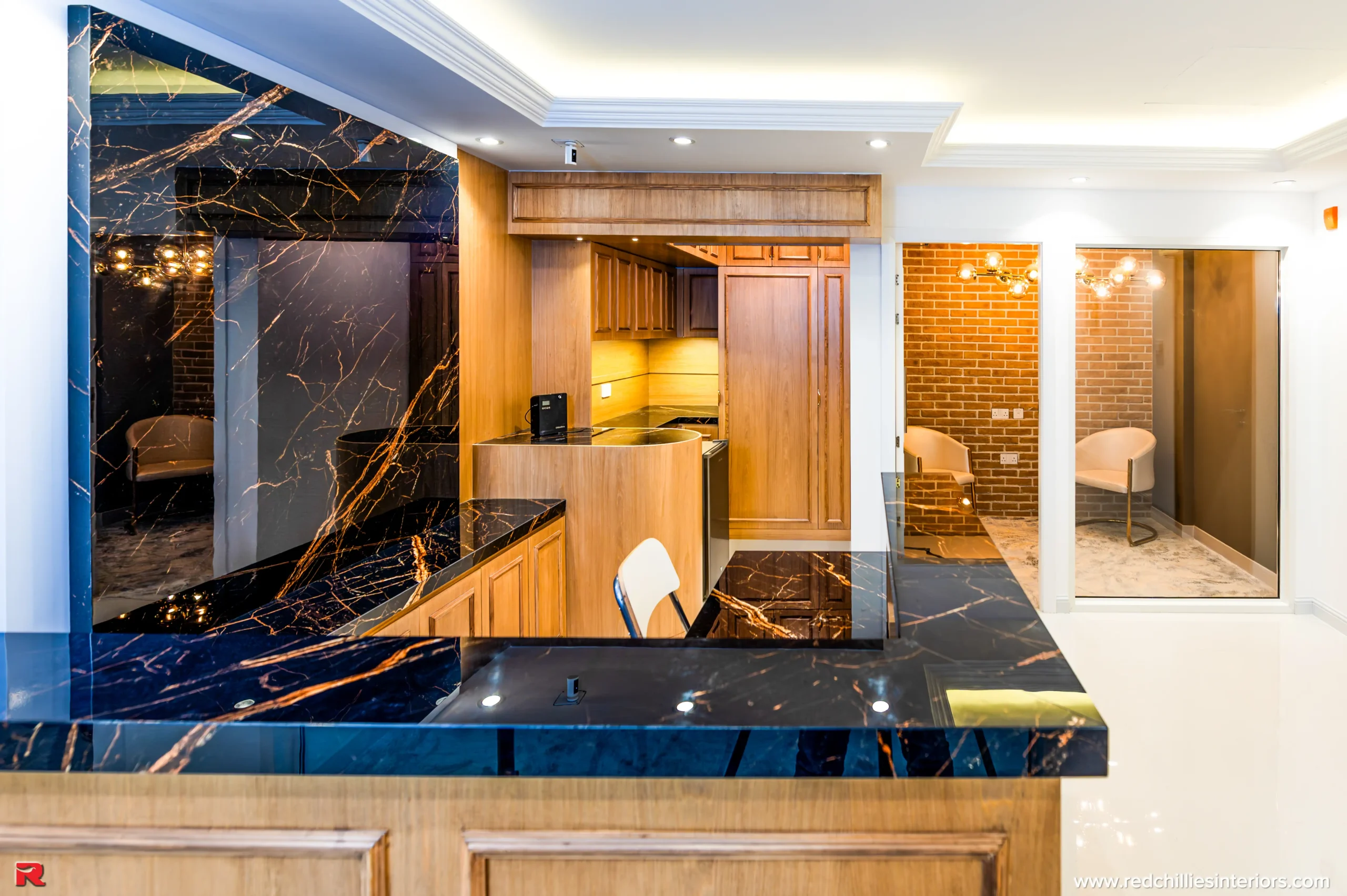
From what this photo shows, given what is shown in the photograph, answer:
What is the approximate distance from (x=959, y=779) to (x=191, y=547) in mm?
2058

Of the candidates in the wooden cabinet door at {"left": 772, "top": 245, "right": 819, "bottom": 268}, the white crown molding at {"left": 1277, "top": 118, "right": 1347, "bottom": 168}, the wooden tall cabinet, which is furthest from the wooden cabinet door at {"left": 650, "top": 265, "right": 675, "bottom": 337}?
the white crown molding at {"left": 1277, "top": 118, "right": 1347, "bottom": 168}

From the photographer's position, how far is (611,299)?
16.8 ft

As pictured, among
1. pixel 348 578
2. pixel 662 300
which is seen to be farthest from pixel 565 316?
pixel 348 578

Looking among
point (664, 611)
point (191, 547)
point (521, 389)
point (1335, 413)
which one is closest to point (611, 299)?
point (521, 389)

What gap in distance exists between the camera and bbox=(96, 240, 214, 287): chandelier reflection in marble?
207 centimetres

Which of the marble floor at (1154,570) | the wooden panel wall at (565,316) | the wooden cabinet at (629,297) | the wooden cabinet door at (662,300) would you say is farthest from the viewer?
the wooden cabinet door at (662,300)

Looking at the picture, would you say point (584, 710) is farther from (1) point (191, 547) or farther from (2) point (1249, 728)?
(2) point (1249, 728)

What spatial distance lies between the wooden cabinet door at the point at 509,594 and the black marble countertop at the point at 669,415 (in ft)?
9.35

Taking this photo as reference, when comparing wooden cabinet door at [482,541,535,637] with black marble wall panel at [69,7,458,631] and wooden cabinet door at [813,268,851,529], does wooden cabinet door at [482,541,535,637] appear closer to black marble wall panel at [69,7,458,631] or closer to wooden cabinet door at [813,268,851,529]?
black marble wall panel at [69,7,458,631]

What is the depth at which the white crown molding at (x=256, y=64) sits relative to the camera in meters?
2.19

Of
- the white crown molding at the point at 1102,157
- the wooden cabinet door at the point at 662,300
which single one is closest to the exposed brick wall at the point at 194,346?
the white crown molding at the point at 1102,157

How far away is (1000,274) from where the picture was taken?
21.4ft

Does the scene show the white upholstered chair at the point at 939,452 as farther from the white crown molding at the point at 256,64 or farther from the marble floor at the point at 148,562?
the marble floor at the point at 148,562

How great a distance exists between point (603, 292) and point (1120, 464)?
319 centimetres
